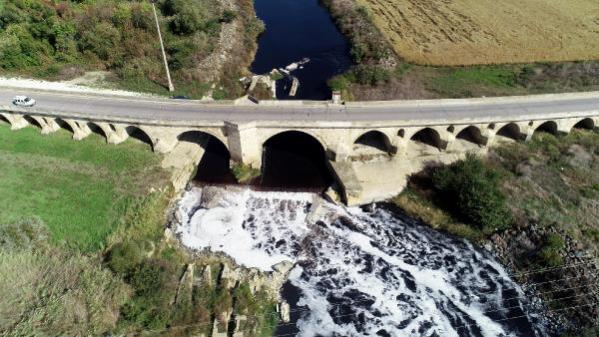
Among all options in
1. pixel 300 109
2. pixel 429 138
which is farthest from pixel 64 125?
pixel 429 138

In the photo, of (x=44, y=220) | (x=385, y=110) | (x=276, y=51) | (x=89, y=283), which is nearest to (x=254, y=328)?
(x=89, y=283)

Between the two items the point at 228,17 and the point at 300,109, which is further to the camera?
the point at 228,17

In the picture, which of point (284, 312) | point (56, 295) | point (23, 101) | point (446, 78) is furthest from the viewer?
point (446, 78)

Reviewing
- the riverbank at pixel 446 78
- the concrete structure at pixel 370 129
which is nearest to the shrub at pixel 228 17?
the riverbank at pixel 446 78

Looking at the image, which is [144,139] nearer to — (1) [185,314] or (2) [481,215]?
(1) [185,314]

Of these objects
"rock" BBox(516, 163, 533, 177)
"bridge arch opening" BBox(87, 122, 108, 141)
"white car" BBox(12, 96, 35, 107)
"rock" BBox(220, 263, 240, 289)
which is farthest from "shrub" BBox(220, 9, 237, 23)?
"rock" BBox(516, 163, 533, 177)

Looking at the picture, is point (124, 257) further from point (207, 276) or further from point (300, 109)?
point (300, 109)

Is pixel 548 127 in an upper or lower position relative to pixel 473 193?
upper

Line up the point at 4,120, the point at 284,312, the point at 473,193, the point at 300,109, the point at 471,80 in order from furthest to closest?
the point at 471,80, the point at 4,120, the point at 300,109, the point at 473,193, the point at 284,312

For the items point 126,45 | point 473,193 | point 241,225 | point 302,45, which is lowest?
point 241,225
